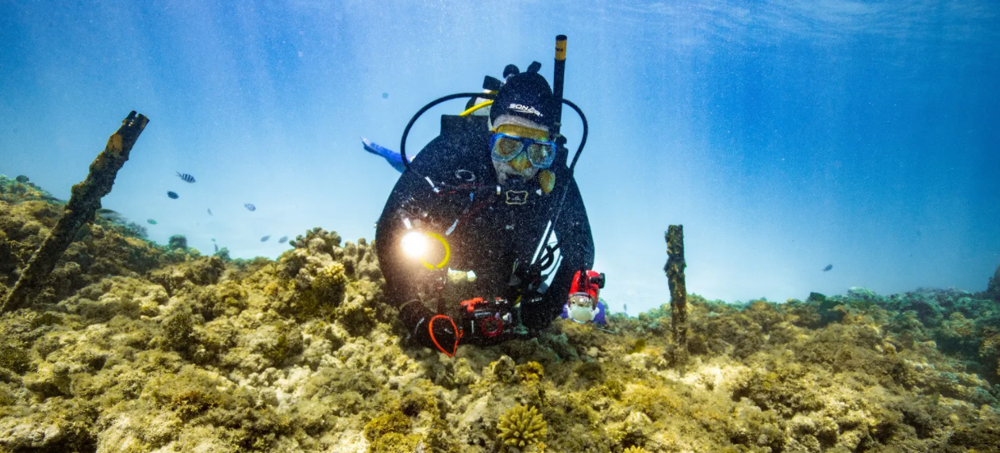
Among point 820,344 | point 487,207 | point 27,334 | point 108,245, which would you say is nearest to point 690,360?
point 820,344

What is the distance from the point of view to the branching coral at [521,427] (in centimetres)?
260

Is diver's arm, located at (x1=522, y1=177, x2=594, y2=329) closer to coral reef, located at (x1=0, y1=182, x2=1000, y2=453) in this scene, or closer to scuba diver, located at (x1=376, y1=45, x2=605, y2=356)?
scuba diver, located at (x1=376, y1=45, x2=605, y2=356)

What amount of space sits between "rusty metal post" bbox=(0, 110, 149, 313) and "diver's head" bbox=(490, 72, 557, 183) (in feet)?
16.5

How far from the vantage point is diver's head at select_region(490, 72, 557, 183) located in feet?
14.9

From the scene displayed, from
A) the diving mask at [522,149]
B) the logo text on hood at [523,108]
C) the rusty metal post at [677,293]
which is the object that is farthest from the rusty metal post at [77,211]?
the rusty metal post at [677,293]

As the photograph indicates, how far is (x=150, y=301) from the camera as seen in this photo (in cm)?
418

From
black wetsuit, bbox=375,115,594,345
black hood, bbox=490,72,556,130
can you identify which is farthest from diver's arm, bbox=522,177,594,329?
black hood, bbox=490,72,556,130

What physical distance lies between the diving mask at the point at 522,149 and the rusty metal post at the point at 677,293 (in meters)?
2.34

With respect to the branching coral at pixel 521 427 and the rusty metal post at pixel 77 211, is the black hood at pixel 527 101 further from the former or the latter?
the rusty metal post at pixel 77 211

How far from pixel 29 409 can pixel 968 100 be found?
123153 mm

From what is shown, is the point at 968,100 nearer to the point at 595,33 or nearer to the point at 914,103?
the point at 914,103

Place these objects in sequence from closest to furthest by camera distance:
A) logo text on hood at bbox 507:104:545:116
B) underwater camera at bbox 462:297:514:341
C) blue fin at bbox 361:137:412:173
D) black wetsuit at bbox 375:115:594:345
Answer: underwater camera at bbox 462:297:514:341, black wetsuit at bbox 375:115:594:345, logo text on hood at bbox 507:104:545:116, blue fin at bbox 361:137:412:173

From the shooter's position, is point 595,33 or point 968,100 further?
point 968,100

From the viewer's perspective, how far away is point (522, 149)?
4605 millimetres
